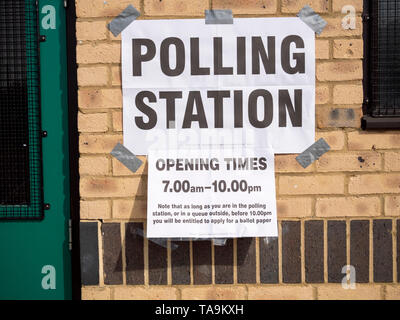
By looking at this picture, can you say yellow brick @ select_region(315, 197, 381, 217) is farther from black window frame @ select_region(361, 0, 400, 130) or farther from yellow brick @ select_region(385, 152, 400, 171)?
black window frame @ select_region(361, 0, 400, 130)

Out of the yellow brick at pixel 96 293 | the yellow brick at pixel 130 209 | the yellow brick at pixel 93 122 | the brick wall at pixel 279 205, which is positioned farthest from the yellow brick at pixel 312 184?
the yellow brick at pixel 96 293

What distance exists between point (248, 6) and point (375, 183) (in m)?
1.05

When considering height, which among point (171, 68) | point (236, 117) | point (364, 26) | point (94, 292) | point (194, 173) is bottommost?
point (94, 292)

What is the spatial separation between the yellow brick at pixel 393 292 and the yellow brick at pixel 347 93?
3.06 ft

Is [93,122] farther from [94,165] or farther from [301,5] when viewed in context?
[301,5]

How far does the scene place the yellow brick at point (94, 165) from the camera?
194cm

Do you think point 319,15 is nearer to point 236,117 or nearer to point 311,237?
point 236,117

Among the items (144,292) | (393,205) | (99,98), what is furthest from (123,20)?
(393,205)

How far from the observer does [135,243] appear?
1.95 metres

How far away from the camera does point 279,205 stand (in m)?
1.94

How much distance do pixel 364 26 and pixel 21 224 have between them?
1990 millimetres

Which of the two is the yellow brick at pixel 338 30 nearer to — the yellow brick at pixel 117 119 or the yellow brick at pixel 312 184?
the yellow brick at pixel 312 184

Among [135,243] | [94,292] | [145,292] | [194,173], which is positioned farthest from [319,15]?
[94,292]

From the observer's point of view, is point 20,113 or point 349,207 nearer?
point 349,207
